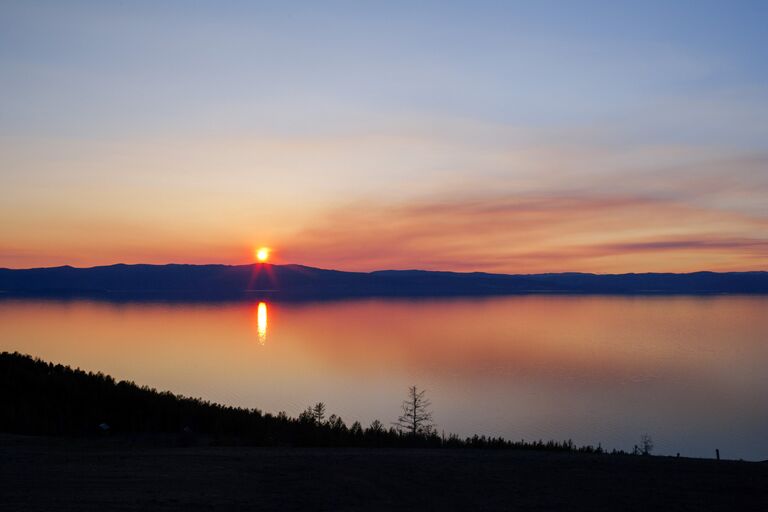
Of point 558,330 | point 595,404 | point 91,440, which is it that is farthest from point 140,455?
point 558,330

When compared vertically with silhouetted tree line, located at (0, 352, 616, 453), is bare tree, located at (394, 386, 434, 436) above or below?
below

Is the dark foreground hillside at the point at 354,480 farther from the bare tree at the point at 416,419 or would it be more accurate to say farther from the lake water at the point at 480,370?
the lake water at the point at 480,370

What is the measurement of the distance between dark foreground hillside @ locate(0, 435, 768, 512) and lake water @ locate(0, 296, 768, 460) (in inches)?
631

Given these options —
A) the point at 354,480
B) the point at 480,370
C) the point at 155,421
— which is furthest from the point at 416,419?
the point at 354,480

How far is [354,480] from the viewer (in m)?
8.81

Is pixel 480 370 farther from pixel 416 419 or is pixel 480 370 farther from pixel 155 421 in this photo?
pixel 155 421

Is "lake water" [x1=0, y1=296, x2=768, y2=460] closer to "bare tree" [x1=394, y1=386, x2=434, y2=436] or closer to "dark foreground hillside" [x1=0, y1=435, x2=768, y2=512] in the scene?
"bare tree" [x1=394, y1=386, x2=434, y2=436]

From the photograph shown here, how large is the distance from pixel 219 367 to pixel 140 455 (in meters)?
33.9

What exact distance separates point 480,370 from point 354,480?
33993mm

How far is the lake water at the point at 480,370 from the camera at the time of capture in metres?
28.1

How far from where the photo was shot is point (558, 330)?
71375 mm

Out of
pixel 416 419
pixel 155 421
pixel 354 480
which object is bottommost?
pixel 416 419

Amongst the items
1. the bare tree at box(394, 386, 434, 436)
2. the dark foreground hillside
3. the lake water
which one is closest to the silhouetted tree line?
the dark foreground hillside

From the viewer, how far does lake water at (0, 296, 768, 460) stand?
92.2 ft
